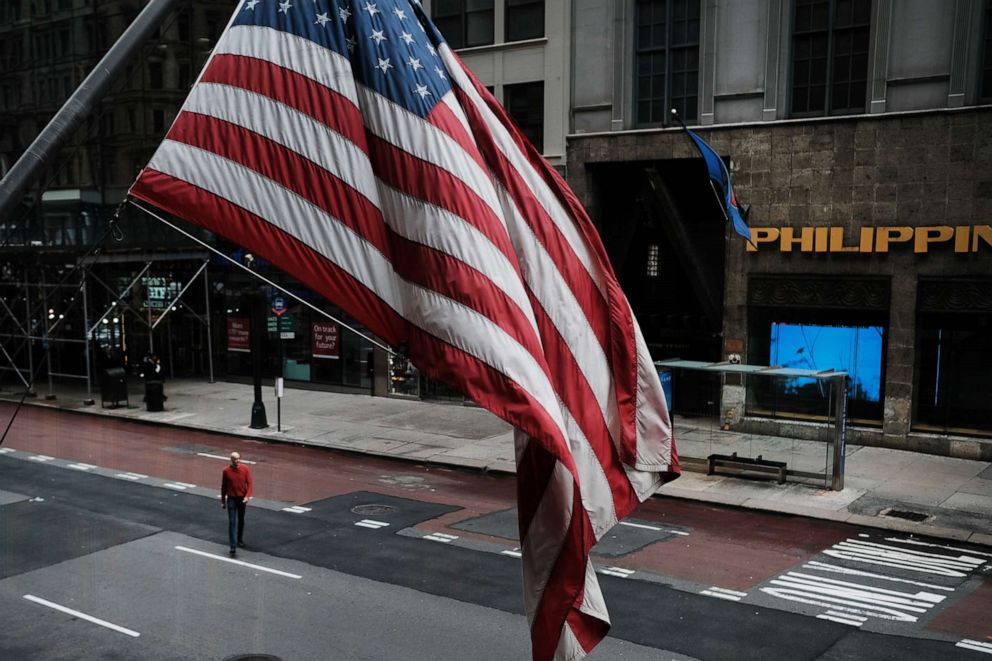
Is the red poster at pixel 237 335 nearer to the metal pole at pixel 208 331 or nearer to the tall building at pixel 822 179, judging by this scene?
the metal pole at pixel 208 331

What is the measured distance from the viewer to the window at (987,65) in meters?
22.1

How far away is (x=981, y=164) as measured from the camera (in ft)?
72.6

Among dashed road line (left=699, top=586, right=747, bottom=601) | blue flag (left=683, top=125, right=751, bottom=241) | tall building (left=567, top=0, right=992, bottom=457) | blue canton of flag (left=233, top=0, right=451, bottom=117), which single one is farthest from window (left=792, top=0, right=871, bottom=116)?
blue canton of flag (left=233, top=0, right=451, bottom=117)

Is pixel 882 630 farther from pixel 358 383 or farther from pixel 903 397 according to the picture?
pixel 358 383

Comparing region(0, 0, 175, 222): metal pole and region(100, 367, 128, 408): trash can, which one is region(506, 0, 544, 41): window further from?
region(0, 0, 175, 222): metal pole

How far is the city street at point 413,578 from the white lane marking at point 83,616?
0.03 metres

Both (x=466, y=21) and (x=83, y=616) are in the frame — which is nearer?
(x=83, y=616)

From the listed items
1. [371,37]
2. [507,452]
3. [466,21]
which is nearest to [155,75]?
[466,21]

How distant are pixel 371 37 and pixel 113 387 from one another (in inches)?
1117

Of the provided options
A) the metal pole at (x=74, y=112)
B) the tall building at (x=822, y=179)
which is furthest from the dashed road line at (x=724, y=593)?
the metal pole at (x=74, y=112)

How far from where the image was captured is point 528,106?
29.8m

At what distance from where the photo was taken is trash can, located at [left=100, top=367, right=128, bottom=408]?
31328 millimetres

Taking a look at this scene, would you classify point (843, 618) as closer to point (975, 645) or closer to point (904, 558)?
point (975, 645)

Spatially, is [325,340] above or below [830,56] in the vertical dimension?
below
